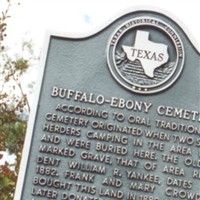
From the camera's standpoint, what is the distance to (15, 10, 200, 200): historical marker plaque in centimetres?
551

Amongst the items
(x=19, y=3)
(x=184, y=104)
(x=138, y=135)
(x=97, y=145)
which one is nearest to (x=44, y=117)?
(x=97, y=145)

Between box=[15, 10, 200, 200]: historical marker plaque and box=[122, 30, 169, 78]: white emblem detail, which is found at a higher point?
box=[122, 30, 169, 78]: white emblem detail

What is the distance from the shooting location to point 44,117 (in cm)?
565

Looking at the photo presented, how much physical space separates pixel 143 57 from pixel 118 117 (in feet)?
2.35

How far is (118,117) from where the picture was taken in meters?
5.69

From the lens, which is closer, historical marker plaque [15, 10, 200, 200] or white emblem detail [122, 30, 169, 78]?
historical marker plaque [15, 10, 200, 200]

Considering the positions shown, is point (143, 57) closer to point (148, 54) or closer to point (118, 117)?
point (148, 54)

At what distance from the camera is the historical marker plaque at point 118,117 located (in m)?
5.51

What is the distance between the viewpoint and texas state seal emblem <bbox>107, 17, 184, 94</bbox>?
577cm

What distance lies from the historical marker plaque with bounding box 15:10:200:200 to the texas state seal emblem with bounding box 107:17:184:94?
0.04ft

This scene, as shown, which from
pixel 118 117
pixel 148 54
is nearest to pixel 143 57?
pixel 148 54

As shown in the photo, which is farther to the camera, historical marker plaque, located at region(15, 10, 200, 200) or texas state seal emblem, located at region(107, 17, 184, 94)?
texas state seal emblem, located at region(107, 17, 184, 94)

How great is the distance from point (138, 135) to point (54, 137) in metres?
0.89

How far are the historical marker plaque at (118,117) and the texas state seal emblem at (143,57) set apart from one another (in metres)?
0.01
